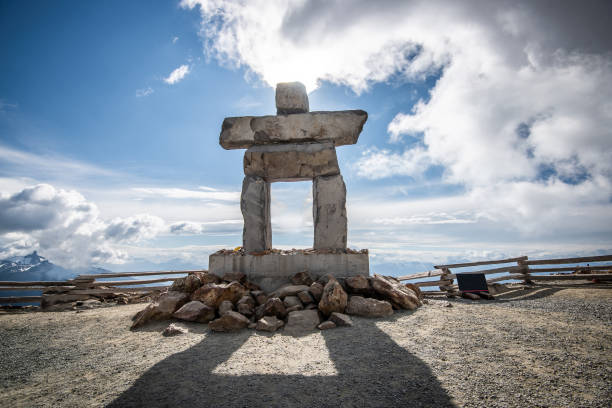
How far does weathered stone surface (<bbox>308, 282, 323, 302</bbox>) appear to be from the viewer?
4746 millimetres

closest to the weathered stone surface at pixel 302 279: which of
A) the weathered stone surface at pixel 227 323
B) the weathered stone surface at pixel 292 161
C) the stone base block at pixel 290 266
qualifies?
the stone base block at pixel 290 266

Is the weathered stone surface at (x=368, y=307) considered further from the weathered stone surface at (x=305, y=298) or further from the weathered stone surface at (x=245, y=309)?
the weathered stone surface at (x=245, y=309)

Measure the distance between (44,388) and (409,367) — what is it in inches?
139

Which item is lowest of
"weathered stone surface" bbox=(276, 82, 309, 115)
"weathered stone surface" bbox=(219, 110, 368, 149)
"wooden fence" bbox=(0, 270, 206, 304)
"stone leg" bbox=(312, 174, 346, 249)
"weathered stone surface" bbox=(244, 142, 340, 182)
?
"wooden fence" bbox=(0, 270, 206, 304)

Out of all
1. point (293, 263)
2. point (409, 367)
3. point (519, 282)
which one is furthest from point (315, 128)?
point (519, 282)

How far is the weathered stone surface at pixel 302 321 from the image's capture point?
411cm

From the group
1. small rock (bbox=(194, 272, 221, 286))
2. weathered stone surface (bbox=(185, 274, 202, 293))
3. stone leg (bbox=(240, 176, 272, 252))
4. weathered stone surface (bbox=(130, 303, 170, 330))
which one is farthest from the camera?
stone leg (bbox=(240, 176, 272, 252))

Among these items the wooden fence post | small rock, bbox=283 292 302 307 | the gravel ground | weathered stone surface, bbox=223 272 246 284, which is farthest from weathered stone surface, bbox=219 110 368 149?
the wooden fence post

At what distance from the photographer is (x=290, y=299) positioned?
15.4 ft

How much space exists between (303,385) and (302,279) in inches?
111

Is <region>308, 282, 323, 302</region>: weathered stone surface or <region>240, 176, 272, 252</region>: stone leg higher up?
<region>240, 176, 272, 252</region>: stone leg

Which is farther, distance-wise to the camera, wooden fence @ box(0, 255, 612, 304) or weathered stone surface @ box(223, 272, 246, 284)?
wooden fence @ box(0, 255, 612, 304)

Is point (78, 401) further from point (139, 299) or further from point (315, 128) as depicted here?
point (139, 299)

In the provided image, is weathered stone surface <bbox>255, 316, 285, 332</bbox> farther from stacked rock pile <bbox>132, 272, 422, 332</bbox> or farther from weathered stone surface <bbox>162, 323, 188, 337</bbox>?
weathered stone surface <bbox>162, 323, 188, 337</bbox>
